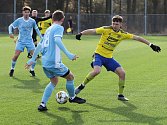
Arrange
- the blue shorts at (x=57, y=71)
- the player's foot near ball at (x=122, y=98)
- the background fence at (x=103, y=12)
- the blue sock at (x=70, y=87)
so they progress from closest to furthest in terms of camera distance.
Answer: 1. the blue shorts at (x=57, y=71)
2. the blue sock at (x=70, y=87)
3. the player's foot near ball at (x=122, y=98)
4. the background fence at (x=103, y=12)

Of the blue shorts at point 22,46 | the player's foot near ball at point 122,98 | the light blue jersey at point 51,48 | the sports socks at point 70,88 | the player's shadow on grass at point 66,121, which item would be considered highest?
the light blue jersey at point 51,48

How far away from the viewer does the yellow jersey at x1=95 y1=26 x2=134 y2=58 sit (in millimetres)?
9633

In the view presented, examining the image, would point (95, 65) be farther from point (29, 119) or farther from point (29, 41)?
point (29, 41)

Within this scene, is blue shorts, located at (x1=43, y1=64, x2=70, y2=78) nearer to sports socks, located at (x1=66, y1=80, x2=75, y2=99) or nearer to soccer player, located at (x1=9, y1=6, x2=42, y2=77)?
sports socks, located at (x1=66, y1=80, x2=75, y2=99)

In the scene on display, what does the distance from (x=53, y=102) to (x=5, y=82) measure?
332 cm

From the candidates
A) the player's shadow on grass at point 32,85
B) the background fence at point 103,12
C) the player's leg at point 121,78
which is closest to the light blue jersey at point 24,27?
the player's shadow on grass at point 32,85

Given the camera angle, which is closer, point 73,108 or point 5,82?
point 73,108

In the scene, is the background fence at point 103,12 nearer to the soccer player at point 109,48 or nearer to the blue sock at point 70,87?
the soccer player at point 109,48

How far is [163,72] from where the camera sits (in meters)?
14.8

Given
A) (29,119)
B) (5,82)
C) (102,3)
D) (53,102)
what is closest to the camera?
(29,119)

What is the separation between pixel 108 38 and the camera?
9703mm

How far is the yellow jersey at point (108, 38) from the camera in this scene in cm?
963

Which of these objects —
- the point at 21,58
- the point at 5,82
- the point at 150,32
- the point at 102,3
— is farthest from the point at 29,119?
the point at 102,3

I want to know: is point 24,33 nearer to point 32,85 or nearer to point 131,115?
point 32,85
